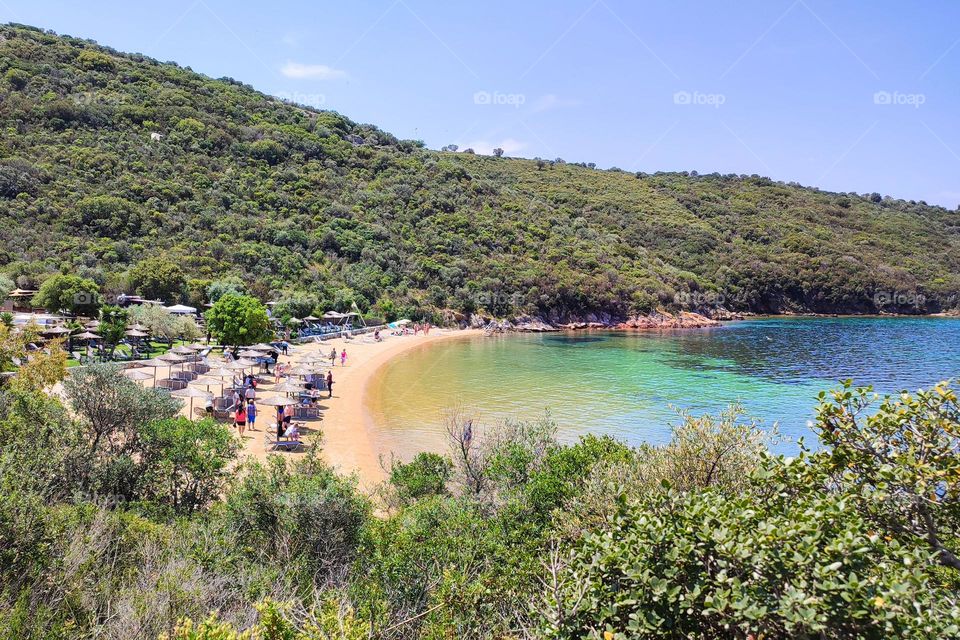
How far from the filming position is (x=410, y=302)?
193ft

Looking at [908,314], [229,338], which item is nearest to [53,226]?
[229,338]

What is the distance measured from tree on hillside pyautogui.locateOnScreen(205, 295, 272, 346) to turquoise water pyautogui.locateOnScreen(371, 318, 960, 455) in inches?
315

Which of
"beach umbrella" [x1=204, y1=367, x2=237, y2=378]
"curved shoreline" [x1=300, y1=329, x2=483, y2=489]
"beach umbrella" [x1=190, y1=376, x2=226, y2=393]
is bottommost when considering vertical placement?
"curved shoreline" [x1=300, y1=329, x2=483, y2=489]

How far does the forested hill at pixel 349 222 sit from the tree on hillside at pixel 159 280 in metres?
0.61

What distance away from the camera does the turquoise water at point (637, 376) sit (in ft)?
76.2

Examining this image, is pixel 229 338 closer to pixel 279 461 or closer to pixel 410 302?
pixel 279 461

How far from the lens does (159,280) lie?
131 feet

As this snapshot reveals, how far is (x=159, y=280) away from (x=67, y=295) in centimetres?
782

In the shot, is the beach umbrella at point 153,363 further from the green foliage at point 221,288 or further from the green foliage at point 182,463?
the green foliage at point 221,288

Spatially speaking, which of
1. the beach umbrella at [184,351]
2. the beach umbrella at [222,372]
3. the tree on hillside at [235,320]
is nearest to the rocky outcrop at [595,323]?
the tree on hillside at [235,320]

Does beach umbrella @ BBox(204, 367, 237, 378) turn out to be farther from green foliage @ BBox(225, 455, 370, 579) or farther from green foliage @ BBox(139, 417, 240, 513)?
green foliage @ BBox(225, 455, 370, 579)

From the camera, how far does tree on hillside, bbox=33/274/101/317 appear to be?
32219mm

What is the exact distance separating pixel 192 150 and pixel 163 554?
2669 inches

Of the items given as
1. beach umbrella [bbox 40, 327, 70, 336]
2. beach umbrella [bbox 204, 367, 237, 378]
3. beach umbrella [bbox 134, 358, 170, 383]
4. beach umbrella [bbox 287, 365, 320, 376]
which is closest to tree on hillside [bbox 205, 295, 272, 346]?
beach umbrella [bbox 134, 358, 170, 383]
